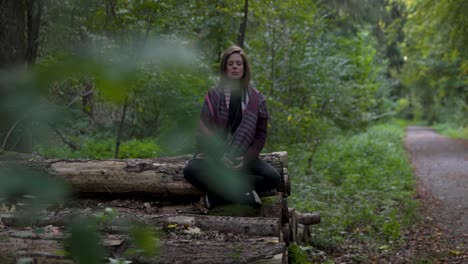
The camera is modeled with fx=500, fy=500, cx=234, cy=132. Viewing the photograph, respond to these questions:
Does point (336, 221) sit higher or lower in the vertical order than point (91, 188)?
lower

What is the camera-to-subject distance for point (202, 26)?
9406 millimetres

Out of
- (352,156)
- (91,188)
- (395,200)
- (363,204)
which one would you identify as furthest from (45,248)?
(352,156)

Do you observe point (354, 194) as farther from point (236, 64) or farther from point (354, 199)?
point (236, 64)

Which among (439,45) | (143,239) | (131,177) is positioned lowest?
(131,177)

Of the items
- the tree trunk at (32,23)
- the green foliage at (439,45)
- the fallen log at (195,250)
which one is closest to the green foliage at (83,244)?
the tree trunk at (32,23)

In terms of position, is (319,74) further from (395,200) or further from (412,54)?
(412,54)

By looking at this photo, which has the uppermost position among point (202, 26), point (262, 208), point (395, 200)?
point (202, 26)

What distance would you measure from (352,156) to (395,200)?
15.8 feet

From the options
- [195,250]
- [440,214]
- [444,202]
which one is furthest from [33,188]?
[444,202]

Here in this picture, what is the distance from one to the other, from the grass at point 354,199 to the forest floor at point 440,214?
0.25 m

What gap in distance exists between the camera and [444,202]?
10.1m

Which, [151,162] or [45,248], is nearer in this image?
[45,248]

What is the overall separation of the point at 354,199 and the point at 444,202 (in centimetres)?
210

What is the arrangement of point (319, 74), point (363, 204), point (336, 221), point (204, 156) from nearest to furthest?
1. point (204, 156)
2. point (336, 221)
3. point (363, 204)
4. point (319, 74)
